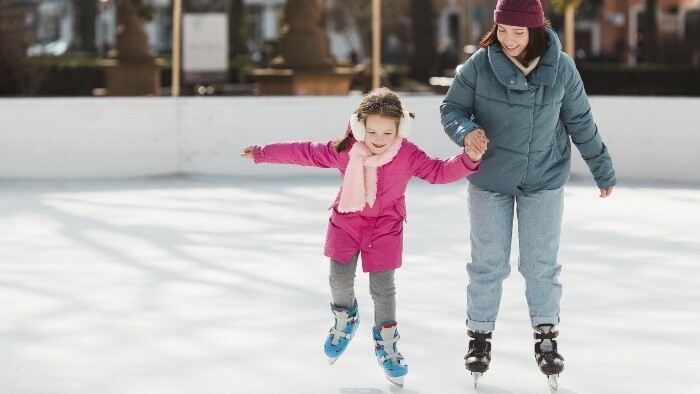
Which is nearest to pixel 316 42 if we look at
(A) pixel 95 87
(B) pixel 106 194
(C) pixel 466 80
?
(A) pixel 95 87

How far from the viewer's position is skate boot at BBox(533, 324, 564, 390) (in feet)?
15.2

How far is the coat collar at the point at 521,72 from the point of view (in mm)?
4547

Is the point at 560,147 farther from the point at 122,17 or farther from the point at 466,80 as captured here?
the point at 122,17

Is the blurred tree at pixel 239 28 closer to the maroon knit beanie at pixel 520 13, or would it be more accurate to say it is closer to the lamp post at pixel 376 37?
the lamp post at pixel 376 37

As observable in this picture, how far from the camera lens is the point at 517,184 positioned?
4.62m

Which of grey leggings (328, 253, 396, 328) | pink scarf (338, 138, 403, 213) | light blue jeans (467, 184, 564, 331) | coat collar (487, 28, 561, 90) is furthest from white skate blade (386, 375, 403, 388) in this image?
coat collar (487, 28, 561, 90)

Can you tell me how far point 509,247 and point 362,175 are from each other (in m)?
0.54

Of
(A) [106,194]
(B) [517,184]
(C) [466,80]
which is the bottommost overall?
(A) [106,194]

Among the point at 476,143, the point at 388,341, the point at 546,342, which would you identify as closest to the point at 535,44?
the point at 476,143

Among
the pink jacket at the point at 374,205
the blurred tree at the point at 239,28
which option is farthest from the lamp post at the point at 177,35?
the pink jacket at the point at 374,205

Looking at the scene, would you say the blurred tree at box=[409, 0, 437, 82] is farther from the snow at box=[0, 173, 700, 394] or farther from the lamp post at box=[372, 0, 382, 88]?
the snow at box=[0, 173, 700, 394]

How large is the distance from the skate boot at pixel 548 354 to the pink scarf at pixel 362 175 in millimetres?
702

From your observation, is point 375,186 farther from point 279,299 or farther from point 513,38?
point 279,299

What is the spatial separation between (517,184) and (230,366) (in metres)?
1.22
